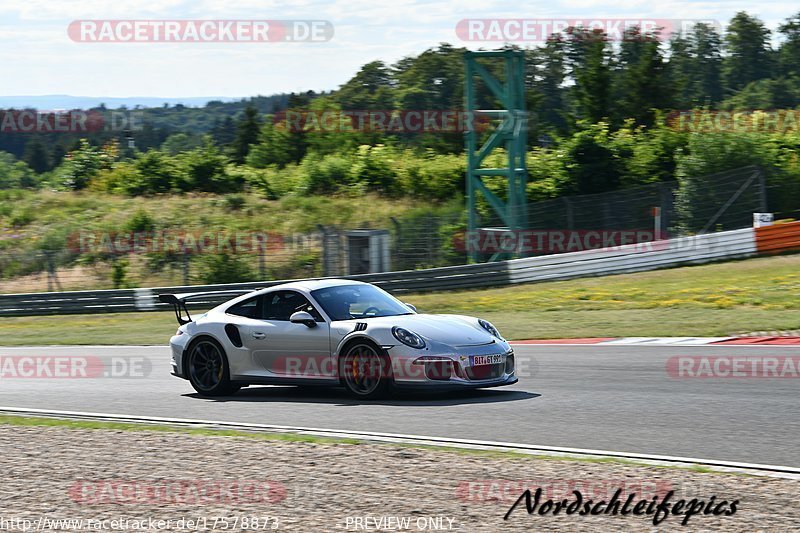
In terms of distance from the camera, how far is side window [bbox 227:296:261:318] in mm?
11602

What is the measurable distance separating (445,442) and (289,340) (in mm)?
3507

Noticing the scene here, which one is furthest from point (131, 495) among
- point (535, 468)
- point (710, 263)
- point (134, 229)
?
point (134, 229)

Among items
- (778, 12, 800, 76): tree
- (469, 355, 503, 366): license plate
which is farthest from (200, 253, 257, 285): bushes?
(778, 12, 800, 76): tree

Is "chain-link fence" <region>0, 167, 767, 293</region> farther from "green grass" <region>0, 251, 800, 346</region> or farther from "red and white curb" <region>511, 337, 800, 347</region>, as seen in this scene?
"red and white curb" <region>511, 337, 800, 347</region>

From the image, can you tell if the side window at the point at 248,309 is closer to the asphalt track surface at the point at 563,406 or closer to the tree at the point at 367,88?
the asphalt track surface at the point at 563,406

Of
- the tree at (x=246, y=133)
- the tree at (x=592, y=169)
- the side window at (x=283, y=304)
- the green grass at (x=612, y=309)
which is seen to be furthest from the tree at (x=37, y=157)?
the side window at (x=283, y=304)

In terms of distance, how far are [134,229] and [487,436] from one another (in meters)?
35.2

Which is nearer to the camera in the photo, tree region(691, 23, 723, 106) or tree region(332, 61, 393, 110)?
tree region(332, 61, 393, 110)

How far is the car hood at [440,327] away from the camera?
1030cm

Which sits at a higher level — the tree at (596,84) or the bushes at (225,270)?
the tree at (596,84)

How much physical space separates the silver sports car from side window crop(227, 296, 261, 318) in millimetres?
11

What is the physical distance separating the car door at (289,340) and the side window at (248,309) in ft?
0.25


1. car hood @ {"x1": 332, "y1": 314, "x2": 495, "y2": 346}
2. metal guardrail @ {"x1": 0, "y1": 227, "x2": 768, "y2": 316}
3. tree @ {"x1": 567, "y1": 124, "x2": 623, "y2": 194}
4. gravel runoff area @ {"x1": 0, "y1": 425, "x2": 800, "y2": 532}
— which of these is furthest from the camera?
tree @ {"x1": 567, "y1": 124, "x2": 623, "y2": 194}

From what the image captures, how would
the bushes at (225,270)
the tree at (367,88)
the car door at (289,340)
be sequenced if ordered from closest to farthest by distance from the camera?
the car door at (289,340) < the bushes at (225,270) < the tree at (367,88)
